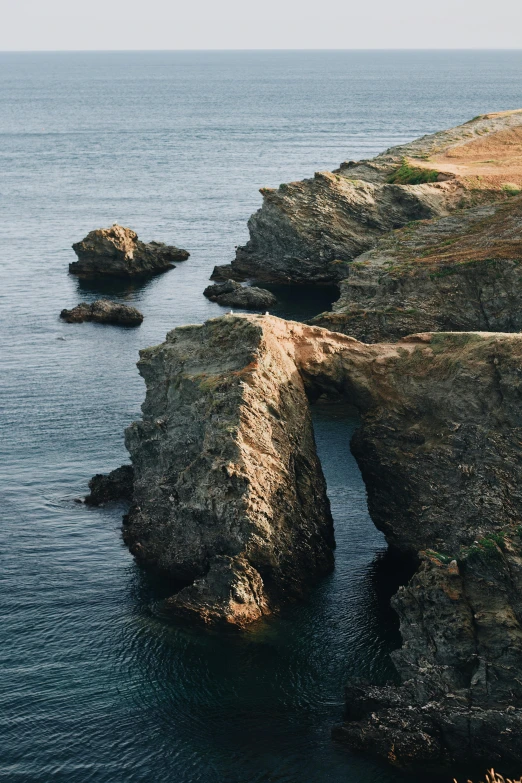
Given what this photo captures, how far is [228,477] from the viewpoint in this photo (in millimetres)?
49625

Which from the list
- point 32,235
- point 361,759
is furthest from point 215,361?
point 32,235

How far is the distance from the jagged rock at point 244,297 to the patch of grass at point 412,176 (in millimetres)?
25412

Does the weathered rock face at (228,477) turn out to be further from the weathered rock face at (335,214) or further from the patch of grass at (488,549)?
the weathered rock face at (335,214)

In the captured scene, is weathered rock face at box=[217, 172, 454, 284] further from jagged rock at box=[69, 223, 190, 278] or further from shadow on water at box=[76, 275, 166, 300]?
jagged rock at box=[69, 223, 190, 278]

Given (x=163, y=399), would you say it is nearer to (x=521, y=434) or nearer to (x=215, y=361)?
(x=215, y=361)

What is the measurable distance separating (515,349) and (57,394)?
41.4 meters

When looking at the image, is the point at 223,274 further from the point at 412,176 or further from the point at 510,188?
the point at 510,188

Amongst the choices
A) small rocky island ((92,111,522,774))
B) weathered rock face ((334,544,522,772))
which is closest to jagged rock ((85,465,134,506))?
small rocky island ((92,111,522,774))

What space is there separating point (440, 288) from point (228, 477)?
3914 cm

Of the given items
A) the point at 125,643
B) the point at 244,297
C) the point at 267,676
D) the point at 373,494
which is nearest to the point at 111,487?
the point at 373,494

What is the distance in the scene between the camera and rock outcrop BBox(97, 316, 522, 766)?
4116cm

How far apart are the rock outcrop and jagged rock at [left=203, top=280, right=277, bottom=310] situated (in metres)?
48.2

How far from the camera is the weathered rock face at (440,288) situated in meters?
80.9

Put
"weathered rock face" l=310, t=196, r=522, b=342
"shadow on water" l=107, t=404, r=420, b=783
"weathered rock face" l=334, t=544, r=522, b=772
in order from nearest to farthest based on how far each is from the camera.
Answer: "weathered rock face" l=334, t=544, r=522, b=772
"shadow on water" l=107, t=404, r=420, b=783
"weathered rock face" l=310, t=196, r=522, b=342
